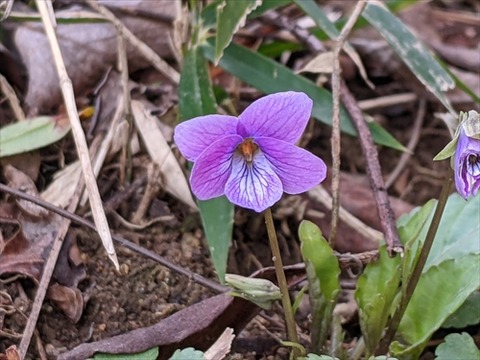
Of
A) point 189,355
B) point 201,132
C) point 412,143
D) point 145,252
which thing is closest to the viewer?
point 201,132

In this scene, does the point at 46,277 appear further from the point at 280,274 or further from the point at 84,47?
the point at 84,47

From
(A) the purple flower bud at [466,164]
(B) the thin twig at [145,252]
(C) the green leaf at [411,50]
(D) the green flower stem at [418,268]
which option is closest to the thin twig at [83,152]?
(B) the thin twig at [145,252]

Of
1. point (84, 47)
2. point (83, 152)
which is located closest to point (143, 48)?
point (84, 47)

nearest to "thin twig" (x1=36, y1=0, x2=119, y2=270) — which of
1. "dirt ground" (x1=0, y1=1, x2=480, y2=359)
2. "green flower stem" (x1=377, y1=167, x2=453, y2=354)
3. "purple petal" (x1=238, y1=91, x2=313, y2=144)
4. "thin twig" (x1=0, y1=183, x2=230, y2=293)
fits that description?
"thin twig" (x1=0, y1=183, x2=230, y2=293)

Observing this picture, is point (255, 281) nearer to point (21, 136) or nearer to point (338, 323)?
point (338, 323)

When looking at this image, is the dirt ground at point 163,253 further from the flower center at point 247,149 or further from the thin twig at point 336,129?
the flower center at point 247,149
